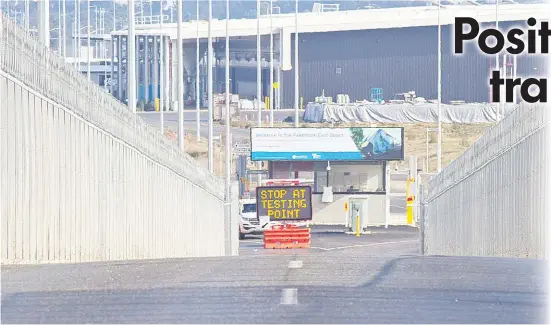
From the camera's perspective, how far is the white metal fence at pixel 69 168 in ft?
60.3

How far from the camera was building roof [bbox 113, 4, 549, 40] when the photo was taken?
341 ft

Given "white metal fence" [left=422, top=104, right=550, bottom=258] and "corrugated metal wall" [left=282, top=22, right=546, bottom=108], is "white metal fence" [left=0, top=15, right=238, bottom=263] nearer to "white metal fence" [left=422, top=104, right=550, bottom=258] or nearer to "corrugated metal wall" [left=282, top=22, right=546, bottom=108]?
"white metal fence" [left=422, top=104, right=550, bottom=258]

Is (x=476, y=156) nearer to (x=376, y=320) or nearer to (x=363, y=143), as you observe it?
(x=376, y=320)

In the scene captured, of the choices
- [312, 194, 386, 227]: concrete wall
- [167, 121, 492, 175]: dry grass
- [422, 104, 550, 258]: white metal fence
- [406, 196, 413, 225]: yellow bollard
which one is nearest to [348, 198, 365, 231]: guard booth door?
[312, 194, 386, 227]: concrete wall

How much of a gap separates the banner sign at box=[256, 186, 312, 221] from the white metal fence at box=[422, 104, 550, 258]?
13.1m

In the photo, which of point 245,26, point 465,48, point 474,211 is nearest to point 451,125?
point 465,48

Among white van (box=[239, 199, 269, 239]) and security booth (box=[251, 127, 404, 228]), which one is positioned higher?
security booth (box=[251, 127, 404, 228])

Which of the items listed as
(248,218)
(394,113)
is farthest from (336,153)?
(394,113)

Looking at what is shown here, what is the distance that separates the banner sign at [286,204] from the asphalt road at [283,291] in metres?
31.6

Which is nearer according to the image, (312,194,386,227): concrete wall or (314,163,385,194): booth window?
(312,194,386,227): concrete wall

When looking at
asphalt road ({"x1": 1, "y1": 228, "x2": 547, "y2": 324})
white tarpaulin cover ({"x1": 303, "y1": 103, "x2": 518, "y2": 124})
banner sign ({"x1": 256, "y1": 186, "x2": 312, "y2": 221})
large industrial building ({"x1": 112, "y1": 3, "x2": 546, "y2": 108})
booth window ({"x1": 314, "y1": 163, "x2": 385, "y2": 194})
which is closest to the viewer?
asphalt road ({"x1": 1, "y1": 228, "x2": 547, "y2": 324})

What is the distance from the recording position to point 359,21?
108250 millimetres

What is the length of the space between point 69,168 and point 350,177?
143ft

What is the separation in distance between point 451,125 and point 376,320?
294ft
